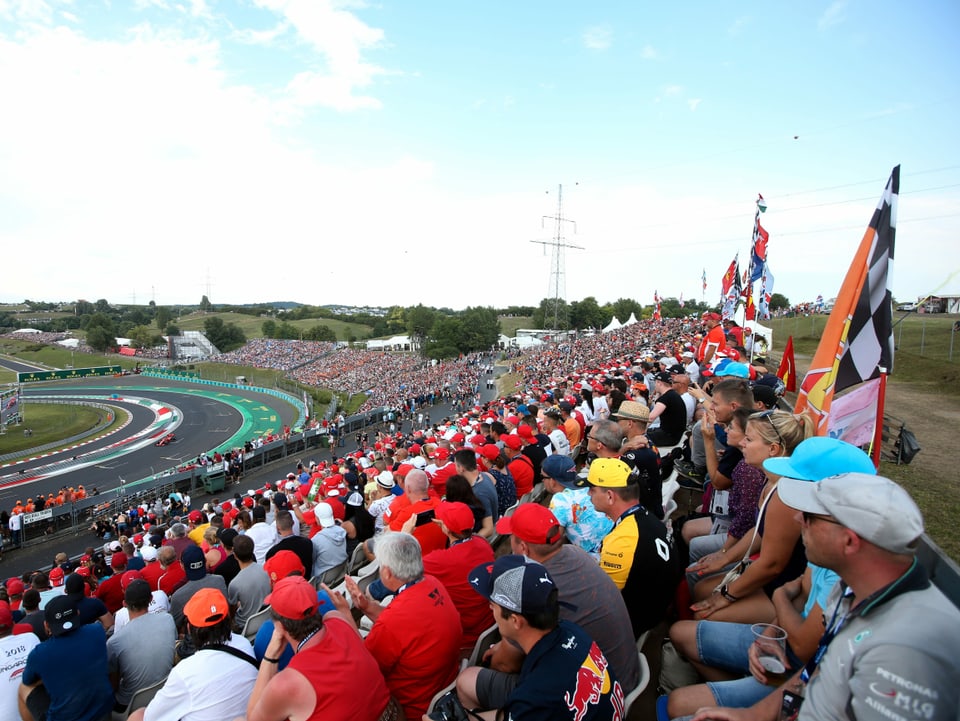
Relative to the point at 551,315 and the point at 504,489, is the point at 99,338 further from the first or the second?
the point at 504,489

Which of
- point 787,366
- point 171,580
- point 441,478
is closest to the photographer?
point 171,580

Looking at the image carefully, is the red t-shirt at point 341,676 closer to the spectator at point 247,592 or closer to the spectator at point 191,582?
the spectator at point 247,592

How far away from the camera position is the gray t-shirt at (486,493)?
213 inches

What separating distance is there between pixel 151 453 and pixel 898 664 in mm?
41942

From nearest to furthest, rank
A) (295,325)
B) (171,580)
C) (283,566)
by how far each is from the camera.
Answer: (283,566)
(171,580)
(295,325)

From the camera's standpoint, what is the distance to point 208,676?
312cm

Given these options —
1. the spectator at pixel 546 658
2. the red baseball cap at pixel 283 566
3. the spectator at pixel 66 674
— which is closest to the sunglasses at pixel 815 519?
the spectator at pixel 546 658

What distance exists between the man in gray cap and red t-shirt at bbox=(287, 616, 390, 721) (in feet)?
6.86

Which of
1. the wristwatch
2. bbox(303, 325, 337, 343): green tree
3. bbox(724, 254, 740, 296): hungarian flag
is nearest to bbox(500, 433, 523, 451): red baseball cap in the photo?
the wristwatch

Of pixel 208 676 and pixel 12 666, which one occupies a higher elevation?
pixel 208 676

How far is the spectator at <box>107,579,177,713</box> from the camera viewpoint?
4176 millimetres

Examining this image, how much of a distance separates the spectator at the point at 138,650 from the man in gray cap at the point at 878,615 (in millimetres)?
4816

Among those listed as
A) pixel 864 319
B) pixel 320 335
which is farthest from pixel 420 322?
pixel 864 319

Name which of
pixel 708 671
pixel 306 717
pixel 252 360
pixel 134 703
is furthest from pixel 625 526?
pixel 252 360
